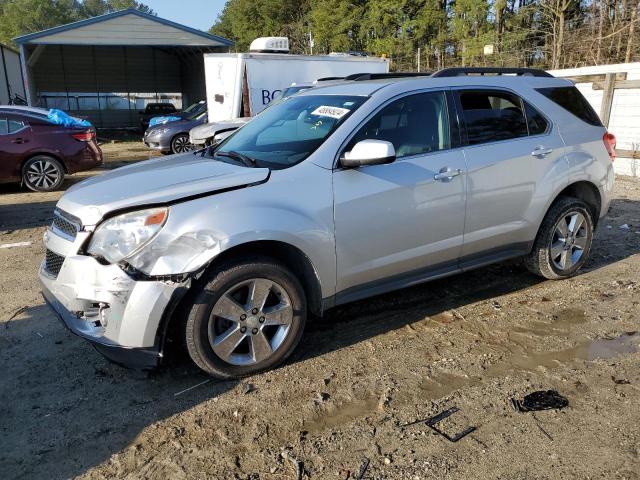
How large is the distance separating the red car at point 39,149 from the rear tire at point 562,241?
871cm

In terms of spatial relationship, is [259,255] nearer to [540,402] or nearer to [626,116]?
[540,402]

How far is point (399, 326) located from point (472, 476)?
1.74 metres

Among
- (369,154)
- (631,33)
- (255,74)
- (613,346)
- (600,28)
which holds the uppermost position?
(600,28)

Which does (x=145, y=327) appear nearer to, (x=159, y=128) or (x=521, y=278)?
(x=521, y=278)

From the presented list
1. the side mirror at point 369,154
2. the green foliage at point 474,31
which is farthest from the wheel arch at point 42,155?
the green foliage at point 474,31

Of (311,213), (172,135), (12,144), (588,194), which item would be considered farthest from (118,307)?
(172,135)

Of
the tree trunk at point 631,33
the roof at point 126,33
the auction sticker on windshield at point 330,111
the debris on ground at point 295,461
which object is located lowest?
the debris on ground at point 295,461

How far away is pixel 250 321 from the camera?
11.4 feet

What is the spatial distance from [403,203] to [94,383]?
239 centimetres

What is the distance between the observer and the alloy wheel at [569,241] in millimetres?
5062

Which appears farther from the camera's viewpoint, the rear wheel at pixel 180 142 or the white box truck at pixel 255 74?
the rear wheel at pixel 180 142

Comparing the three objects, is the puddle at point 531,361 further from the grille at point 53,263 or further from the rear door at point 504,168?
the grille at point 53,263

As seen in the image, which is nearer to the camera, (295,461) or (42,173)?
(295,461)

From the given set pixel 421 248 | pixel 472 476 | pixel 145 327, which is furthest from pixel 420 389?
pixel 145 327
